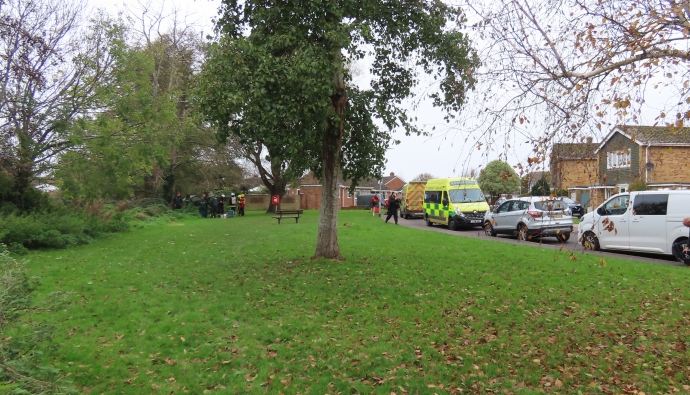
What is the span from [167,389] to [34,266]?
730cm

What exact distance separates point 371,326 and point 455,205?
55.6 feet

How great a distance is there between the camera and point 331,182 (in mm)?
10484

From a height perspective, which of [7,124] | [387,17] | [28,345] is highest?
[387,17]

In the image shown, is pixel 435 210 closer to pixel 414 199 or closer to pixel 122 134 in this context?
pixel 414 199

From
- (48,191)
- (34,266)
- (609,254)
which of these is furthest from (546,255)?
(48,191)

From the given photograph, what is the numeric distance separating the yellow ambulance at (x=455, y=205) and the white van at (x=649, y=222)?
25.9 ft

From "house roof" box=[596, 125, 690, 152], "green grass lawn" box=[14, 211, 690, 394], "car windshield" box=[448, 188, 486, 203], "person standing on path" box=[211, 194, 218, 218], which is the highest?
"house roof" box=[596, 125, 690, 152]

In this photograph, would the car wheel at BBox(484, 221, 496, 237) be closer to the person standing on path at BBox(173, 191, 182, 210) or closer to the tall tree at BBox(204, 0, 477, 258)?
the tall tree at BBox(204, 0, 477, 258)

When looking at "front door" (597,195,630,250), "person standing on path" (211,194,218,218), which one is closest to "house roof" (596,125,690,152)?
"front door" (597,195,630,250)

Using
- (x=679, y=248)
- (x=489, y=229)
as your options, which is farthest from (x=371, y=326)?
(x=489, y=229)

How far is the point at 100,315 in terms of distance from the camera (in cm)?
656

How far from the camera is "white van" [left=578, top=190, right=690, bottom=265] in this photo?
11312mm

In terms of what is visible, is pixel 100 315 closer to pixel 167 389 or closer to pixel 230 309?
pixel 230 309

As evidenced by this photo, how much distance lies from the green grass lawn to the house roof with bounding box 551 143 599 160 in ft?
3.35
